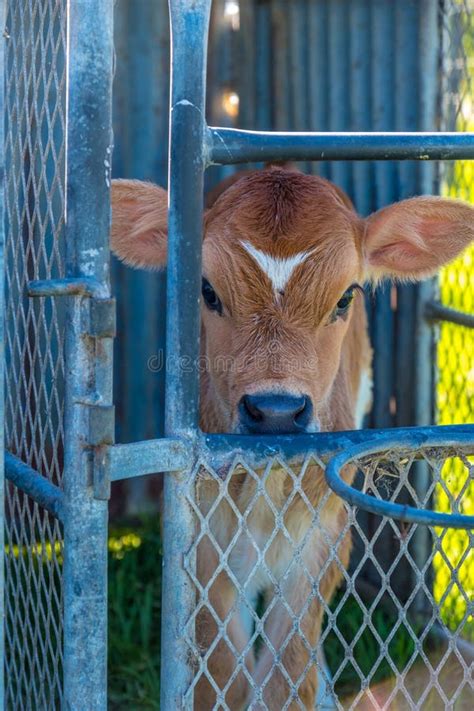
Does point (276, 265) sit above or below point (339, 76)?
below

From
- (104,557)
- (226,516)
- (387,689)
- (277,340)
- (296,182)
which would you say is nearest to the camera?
(104,557)

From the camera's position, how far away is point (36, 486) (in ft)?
8.13

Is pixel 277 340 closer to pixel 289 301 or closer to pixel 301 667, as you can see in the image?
pixel 289 301

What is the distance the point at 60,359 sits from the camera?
100 inches

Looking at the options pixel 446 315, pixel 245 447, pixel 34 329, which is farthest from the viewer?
pixel 446 315

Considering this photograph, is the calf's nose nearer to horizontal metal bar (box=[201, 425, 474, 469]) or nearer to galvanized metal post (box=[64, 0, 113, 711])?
horizontal metal bar (box=[201, 425, 474, 469])

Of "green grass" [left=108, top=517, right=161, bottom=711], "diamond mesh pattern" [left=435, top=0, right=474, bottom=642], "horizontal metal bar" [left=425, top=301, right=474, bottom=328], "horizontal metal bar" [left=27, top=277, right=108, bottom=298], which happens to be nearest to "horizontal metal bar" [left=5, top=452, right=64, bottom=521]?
"horizontal metal bar" [left=27, top=277, right=108, bottom=298]

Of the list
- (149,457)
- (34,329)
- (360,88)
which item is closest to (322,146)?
(149,457)

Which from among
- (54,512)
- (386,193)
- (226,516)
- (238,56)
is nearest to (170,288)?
(54,512)

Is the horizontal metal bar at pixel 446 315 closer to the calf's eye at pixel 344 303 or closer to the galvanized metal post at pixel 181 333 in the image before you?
the calf's eye at pixel 344 303

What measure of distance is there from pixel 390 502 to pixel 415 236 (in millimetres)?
1936

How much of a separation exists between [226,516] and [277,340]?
758mm

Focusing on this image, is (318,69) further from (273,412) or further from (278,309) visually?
(273,412)

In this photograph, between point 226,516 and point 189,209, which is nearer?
point 189,209
